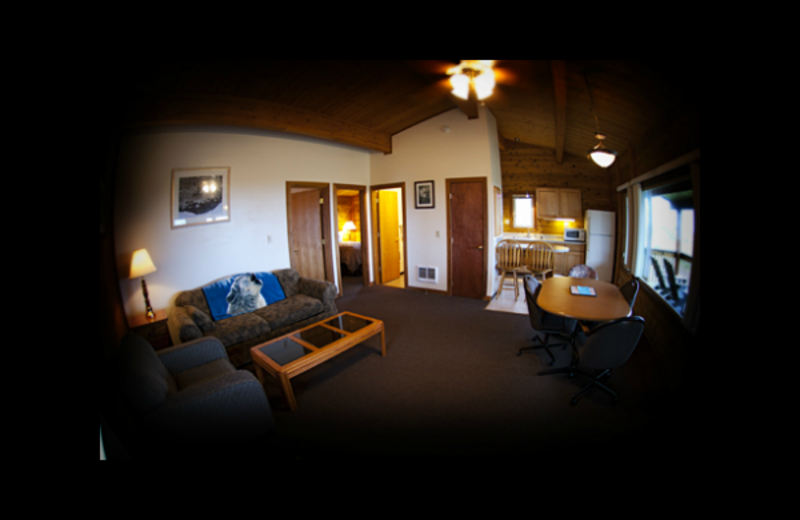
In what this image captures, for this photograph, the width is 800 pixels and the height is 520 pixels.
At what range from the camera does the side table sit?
24.6 inches

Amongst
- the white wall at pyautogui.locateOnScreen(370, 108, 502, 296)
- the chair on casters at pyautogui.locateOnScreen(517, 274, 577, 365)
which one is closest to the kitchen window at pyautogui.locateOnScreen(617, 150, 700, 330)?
the chair on casters at pyautogui.locateOnScreen(517, 274, 577, 365)

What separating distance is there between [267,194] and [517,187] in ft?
Result: 19.1

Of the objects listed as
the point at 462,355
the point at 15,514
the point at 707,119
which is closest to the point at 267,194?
the point at 15,514

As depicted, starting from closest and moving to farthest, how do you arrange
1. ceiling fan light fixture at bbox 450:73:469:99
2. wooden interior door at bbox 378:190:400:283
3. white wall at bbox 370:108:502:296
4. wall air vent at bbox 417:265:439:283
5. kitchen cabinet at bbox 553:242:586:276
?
ceiling fan light fixture at bbox 450:73:469:99 → white wall at bbox 370:108:502:296 → wall air vent at bbox 417:265:439:283 → kitchen cabinet at bbox 553:242:586:276 → wooden interior door at bbox 378:190:400:283

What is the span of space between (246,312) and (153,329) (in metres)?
0.28

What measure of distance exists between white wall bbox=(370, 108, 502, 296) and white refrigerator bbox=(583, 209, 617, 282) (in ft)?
6.69

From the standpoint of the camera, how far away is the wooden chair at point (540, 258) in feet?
12.8

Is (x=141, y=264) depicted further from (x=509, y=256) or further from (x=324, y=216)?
(x=509, y=256)

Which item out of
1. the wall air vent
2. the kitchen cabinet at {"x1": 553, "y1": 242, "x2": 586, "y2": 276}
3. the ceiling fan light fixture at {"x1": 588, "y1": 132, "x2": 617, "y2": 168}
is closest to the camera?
the ceiling fan light fixture at {"x1": 588, "y1": 132, "x2": 617, "y2": 168}

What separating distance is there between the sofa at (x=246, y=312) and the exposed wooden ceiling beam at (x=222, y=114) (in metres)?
0.42

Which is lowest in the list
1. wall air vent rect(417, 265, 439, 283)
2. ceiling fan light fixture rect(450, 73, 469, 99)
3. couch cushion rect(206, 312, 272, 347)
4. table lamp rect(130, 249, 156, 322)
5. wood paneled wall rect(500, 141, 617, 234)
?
wall air vent rect(417, 265, 439, 283)

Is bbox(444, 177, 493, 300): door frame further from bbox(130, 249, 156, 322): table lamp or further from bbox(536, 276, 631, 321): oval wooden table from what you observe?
bbox(130, 249, 156, 322): table lamp

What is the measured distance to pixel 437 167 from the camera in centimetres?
429

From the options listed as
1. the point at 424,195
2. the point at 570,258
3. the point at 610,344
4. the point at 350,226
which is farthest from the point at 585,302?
the point at 570,258
